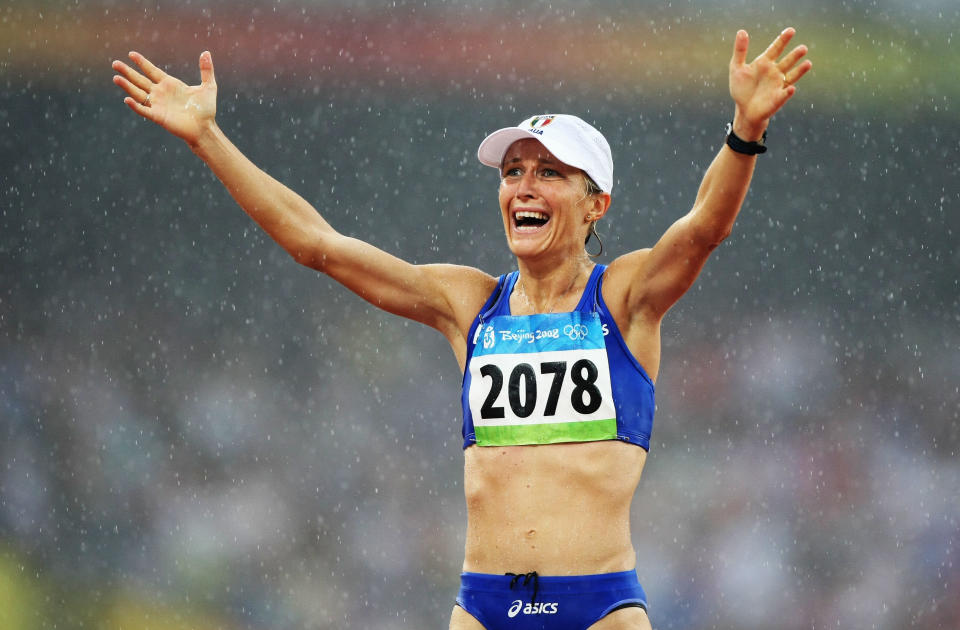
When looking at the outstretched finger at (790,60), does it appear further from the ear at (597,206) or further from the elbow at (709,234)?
the ear at (597,206)

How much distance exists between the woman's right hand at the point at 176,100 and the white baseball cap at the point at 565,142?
96 centimetres

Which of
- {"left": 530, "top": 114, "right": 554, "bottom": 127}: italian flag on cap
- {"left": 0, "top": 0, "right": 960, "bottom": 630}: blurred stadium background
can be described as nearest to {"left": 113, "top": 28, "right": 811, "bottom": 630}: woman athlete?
{"left": 530, "top": 114, "right": 554, "bottom": 127}: italian flag on cap

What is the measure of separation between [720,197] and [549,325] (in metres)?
0.73

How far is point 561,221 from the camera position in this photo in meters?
4.11

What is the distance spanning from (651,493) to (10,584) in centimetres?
476

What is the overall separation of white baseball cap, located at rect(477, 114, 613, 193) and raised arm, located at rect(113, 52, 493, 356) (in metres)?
0.47

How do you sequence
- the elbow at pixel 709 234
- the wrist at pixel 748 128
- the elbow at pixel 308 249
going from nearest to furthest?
the wrist at pixel 748 128 → the elbow at pixel 709 234 → the elbow at pixel 308 249

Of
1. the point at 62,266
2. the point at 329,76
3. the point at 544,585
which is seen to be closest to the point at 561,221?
the point at 544,585

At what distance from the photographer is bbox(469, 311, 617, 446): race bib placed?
381 centimetres

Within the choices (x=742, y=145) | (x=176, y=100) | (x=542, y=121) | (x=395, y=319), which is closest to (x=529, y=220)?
(x=542, y=121)

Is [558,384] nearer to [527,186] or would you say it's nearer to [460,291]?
[460,291]

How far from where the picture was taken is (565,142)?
408cm

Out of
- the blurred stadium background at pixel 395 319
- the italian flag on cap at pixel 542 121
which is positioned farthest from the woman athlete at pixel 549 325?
the blurred stadium background at pixel 395 319

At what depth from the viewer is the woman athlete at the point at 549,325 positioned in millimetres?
3697
